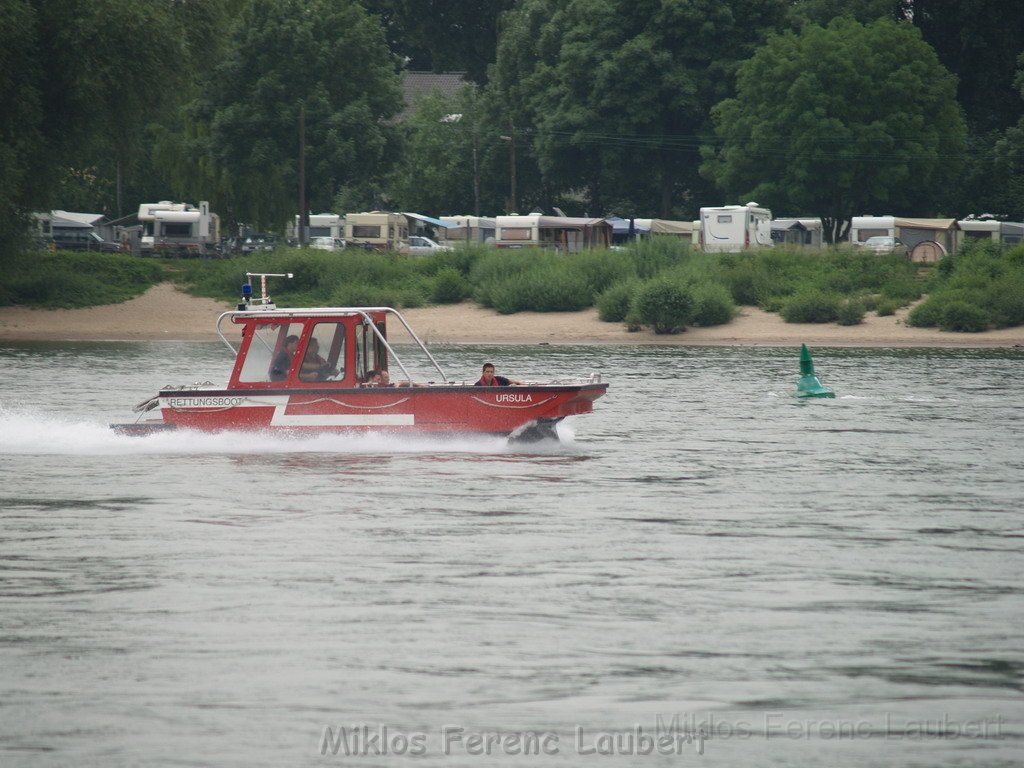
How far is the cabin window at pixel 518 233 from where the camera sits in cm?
7819

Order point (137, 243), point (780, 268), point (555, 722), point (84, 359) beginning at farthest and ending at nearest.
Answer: point (137, 243) < point (780, 268) < point (84, 359) < point (555, 722)

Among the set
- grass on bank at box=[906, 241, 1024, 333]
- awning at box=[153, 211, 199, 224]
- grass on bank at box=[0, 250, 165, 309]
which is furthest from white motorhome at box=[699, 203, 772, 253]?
awning at box=[153, 211, 199, 224]

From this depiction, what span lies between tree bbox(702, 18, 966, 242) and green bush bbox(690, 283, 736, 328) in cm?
2412

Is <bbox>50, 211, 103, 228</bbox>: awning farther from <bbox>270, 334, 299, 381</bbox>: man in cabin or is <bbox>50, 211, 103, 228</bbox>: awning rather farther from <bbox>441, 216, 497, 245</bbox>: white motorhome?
<bbox>270, 334, 299, 381</bbox>: man in cabin

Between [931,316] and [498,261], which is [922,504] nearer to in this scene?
[931,316]

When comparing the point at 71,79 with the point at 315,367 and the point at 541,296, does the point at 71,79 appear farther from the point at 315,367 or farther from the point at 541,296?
the point at 315,367

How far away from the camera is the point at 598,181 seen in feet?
306

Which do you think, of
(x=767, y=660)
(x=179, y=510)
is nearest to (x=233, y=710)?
(x=767, y=660)

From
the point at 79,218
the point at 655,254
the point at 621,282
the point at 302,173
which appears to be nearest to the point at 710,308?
the point at 621,282

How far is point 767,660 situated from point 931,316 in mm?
44368

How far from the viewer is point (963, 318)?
179 ft

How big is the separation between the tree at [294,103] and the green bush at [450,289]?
63.6 ft

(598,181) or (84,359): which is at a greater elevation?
(598,181)

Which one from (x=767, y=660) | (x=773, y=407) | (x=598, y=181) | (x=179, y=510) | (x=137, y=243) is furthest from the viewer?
(x=598, y=181)
